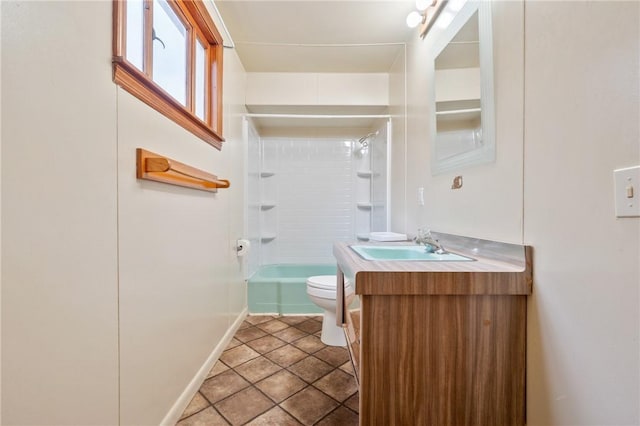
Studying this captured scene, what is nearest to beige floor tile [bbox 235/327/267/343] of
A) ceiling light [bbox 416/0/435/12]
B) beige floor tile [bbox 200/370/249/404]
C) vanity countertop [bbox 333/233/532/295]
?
beige floor tile [bbox 200/370/249/404]

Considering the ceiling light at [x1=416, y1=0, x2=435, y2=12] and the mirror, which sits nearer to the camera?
the mirror

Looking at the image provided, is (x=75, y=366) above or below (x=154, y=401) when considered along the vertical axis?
above

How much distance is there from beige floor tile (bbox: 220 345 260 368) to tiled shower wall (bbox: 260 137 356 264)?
1.56m

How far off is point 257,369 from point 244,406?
1.04 feet

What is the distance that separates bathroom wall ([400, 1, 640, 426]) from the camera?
2.06 feet

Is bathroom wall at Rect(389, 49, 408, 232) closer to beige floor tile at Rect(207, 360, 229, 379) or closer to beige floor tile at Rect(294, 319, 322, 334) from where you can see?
beige floor tile at Rect(294, 319, 322, 334)

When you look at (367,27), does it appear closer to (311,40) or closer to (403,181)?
(311,40)

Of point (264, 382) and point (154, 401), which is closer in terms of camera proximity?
point (154, 401)

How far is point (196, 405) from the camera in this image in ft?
4.50

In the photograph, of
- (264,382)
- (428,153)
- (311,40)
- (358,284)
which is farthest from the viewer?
(311,40)

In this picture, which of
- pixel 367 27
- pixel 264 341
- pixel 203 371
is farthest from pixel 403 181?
pixel 203 371

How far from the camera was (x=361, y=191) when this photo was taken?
3.47 meters

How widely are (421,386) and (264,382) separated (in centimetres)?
99

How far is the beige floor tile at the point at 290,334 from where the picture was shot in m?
2.09
